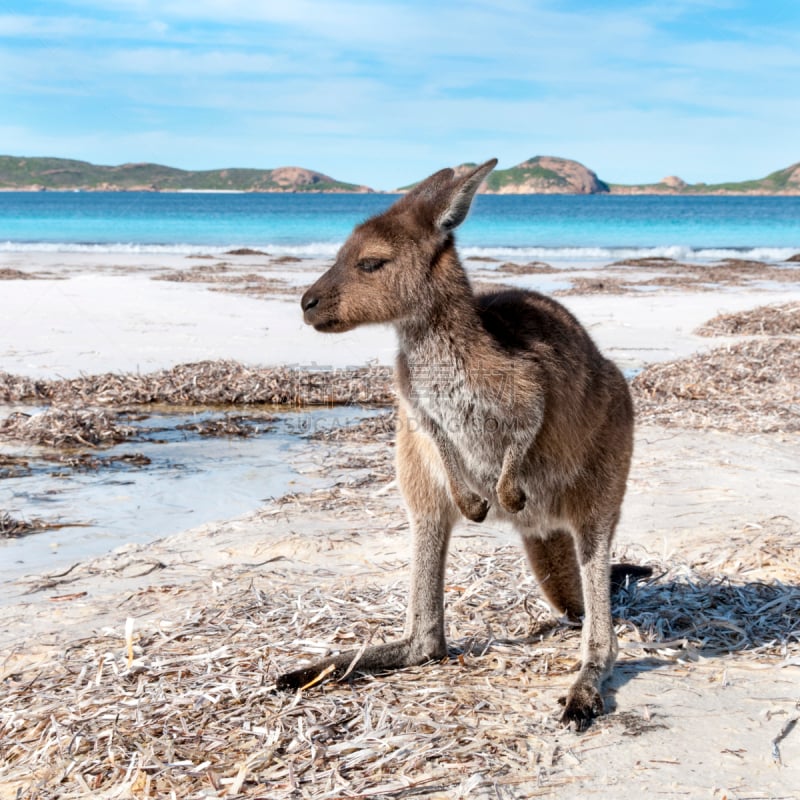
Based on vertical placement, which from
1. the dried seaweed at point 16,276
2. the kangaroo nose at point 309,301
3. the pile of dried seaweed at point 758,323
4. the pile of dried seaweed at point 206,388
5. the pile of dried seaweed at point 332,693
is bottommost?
the pile of dried seaweed at point 332,693

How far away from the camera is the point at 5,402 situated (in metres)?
7.93

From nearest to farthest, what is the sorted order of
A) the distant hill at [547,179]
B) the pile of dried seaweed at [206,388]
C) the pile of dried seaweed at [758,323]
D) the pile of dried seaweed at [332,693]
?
the pile of dried seaweed at [332,693]
the pile of dried seaweed at [206,388]
the pile of dried seaweed at [758,323]
the distant hill at [547,179]

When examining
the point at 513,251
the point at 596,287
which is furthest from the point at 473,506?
the point at 513,251

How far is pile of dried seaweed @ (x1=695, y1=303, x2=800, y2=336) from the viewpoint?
11.3 metres

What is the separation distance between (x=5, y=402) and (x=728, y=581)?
6.08 meters

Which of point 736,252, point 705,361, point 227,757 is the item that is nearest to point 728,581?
point 227,757

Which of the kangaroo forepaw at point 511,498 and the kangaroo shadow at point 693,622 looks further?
the kangaroo shadow at point 693,622

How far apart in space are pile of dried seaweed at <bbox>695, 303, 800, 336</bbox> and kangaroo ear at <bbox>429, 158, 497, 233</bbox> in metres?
9.05

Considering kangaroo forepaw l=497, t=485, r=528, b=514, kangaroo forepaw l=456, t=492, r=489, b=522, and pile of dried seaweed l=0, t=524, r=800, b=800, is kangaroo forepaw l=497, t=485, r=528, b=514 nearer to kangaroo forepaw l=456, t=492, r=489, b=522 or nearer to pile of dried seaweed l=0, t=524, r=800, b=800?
kangaroo forepaw l=456, t=492, r=489, b=522

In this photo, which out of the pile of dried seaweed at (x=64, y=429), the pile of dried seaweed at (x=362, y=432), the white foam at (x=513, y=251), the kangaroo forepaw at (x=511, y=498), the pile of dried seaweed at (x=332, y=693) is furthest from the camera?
the white foam at (x=513, y=251)

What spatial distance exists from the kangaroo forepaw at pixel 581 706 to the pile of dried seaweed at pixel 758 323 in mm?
9184

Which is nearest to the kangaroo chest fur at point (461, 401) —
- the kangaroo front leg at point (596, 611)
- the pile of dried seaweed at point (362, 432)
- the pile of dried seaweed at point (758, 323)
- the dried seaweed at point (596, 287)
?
the kangaroo front leg at point (596, 611)

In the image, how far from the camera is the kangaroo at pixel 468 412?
3.04 m

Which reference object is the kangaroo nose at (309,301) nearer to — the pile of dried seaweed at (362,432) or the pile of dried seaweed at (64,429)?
the pile of dried seaweed at (362,432)
